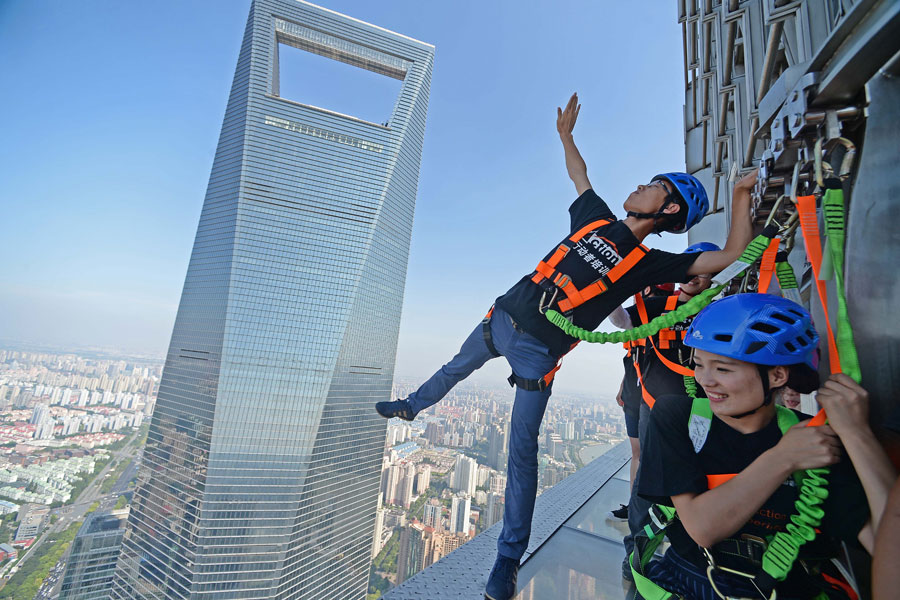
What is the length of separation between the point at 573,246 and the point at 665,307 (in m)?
1.29

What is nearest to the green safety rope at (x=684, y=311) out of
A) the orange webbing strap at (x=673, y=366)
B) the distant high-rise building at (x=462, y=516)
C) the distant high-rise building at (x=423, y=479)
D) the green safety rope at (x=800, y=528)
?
the green safety rope at (x=800, y=528)

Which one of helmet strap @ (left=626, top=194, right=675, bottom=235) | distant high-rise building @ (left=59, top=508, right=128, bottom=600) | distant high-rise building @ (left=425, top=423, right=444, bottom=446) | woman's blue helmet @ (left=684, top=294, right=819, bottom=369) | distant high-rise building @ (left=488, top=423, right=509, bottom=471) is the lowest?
distant high-rise building @ (left=59, top=508, right=128, bottom=600)

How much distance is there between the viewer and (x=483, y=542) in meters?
2.60

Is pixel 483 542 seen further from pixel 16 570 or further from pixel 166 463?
pixel 166 463

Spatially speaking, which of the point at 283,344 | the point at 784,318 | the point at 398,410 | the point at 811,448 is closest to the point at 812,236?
the point at 784,318

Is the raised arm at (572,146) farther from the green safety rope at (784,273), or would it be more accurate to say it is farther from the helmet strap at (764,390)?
the helmet strap at (764,390)

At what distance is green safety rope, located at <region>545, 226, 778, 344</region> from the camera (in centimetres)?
126

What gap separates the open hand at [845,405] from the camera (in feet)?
2.62

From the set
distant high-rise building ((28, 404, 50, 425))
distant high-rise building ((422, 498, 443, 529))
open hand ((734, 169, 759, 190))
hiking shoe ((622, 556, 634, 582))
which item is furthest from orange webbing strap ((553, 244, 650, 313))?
distant high-rise building ((28, 404, 50, 425))

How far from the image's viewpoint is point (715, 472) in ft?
3.62

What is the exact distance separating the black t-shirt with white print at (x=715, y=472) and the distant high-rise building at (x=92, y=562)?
69.0 m

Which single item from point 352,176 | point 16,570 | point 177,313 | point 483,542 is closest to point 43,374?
point 177,313

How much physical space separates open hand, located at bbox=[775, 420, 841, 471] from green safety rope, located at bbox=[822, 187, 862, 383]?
0.15 m

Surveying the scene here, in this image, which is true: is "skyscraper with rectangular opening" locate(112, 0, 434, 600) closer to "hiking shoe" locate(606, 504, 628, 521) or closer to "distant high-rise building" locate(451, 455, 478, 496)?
"distant high-rise building" locate(451, 455, 478, 496)
